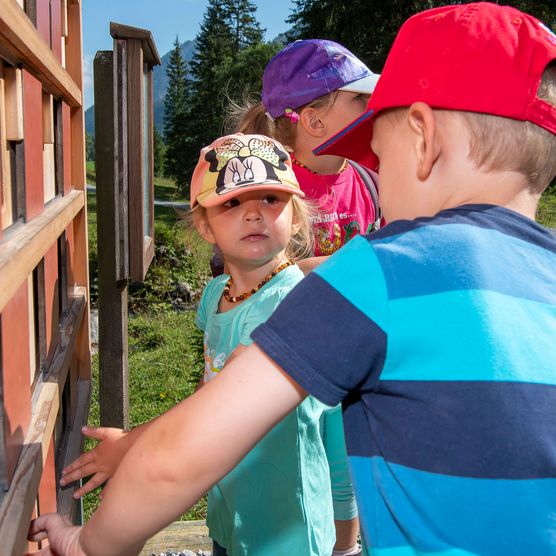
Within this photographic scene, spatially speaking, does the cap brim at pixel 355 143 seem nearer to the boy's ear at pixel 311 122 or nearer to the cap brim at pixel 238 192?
the cap brim at pixel 238 192

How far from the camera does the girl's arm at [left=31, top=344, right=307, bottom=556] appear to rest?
3.13 ft

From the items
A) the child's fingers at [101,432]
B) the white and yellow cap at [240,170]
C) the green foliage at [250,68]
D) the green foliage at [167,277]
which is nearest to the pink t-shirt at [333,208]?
the white and yellow cap at [240,170]

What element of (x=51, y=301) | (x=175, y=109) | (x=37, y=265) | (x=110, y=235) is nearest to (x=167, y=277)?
(x=110, y=235)

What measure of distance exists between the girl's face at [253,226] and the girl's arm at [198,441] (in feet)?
3.63

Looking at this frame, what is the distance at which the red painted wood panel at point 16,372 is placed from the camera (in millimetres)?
1295

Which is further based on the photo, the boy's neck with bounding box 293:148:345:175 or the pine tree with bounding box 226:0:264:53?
the pine tree with bounding box 226:0:264:53

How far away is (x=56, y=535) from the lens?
129 cm

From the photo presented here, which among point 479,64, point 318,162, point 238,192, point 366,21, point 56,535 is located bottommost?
point 56,535

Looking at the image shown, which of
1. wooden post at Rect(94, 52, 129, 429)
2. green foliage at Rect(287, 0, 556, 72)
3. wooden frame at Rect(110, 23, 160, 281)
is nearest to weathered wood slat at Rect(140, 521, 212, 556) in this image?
wooden post at Rect(94, 52, 129, 429)

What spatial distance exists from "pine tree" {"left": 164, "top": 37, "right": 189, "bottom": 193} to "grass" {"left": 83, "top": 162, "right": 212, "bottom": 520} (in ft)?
88.5

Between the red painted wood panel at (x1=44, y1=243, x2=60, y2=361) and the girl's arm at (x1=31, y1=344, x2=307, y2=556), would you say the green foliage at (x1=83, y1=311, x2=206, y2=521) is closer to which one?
the red painted wood panel at (x1=44, y1=243, x2=60, y2=361)

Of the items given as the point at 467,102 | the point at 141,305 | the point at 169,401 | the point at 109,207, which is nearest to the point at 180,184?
the point at 141,305

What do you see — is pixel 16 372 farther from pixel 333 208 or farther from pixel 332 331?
pixel 333 208

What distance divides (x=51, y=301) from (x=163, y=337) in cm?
567
